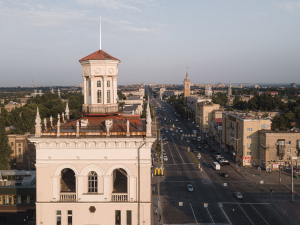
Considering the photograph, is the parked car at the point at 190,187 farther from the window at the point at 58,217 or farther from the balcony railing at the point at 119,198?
the window at the point at 58,217

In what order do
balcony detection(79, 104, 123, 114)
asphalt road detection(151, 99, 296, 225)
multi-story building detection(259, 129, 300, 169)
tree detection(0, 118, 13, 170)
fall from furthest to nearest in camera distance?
multi-story building detection(259, 129, 300, 169)
tree detection(0, 118, 13, 170)
asphalt road detection(151, 99, 296, 225)
balcony detection(79, 104, 123, 114)

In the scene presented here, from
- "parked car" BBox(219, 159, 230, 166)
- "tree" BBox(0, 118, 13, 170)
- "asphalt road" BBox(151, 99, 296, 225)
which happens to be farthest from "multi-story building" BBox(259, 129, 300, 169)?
"tree" BBox(0, 118, 13, 170)

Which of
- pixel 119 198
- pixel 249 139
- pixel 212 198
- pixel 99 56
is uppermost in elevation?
pixel 99 56

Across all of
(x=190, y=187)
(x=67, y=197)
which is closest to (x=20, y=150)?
(x=190, y=187)

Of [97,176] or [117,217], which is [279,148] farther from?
[97,176]

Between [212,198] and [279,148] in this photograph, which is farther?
[279,148]

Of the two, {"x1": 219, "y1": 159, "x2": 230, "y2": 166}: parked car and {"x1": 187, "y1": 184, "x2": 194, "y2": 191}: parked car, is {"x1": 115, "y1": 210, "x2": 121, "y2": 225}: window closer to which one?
{"x1": 187, "y1": 184, "x2": 194, "y2": 191}: parked car

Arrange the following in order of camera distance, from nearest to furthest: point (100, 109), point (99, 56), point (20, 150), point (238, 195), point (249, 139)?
1. point (99, 56)
2. point (100, 109)
3. point (238, 195)
4. point (20, 150)
5. point (249, 139)

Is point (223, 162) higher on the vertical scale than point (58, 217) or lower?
lower
